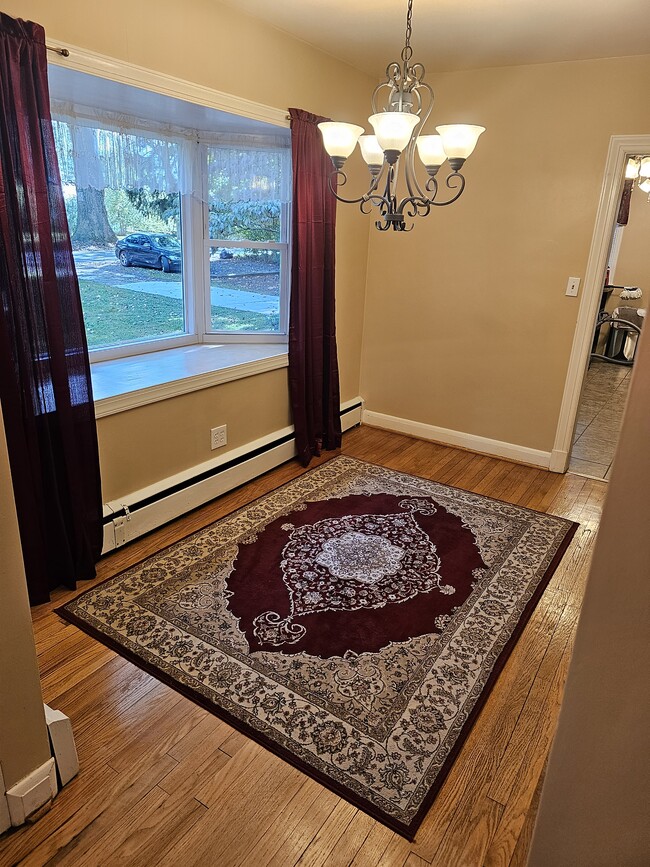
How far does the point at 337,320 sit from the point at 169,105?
180 centimetres

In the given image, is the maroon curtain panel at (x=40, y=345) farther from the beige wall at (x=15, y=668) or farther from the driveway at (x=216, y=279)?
the driveway at (x=216, y=279)

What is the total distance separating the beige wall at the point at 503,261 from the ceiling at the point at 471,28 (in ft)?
0.74

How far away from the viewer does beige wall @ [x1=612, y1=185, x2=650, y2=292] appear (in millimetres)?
8055

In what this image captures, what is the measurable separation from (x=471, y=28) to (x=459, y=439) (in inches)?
100

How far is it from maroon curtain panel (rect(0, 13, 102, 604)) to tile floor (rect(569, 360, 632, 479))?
316 cm

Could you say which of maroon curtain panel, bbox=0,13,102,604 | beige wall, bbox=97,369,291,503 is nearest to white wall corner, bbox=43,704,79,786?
maroon curtain panel, bbox=0,13,102,604

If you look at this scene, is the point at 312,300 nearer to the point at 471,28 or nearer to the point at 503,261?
the point at 503,261

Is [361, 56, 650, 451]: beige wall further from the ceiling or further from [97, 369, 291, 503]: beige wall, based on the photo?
[97, 369, 291, 503]: beige wall

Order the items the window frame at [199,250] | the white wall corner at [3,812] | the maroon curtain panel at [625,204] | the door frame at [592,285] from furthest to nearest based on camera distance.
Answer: the maroon curtain panel at [625,204]
the door frame at [592,285]
the window frame at [199,250]
the white wall corner at [3,812]

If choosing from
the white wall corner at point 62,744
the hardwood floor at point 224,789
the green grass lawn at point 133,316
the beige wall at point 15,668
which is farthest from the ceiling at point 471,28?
the white wall corner at point 62,744

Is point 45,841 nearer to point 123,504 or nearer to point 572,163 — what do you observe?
point 123,504

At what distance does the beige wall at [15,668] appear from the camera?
141cm

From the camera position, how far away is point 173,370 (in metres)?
3.19

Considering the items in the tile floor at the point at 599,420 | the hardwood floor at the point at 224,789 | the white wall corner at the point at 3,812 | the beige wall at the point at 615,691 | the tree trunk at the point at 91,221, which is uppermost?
the tree trunk at the point at 91,221
